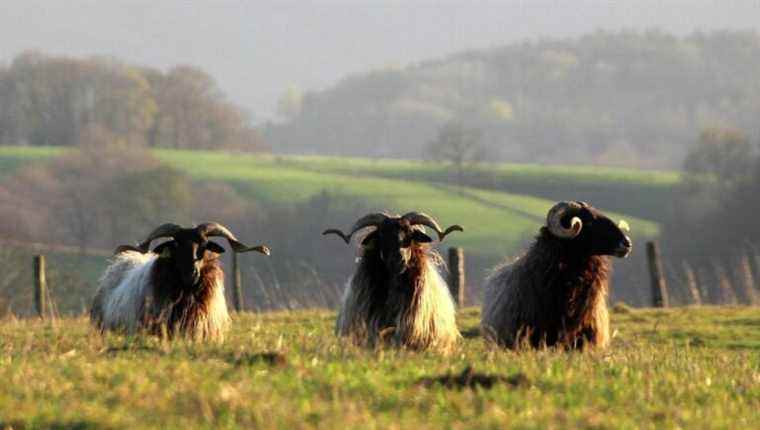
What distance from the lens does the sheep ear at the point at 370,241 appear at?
1463cm

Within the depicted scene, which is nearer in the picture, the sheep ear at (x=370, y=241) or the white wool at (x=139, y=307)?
the sheep ear at (x=370, y=241)

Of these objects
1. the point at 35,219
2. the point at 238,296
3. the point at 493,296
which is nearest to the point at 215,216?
the point at 35,219

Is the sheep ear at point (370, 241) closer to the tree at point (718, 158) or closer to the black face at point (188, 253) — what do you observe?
the black face at point (188, 253)

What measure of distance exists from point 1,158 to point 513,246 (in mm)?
50032

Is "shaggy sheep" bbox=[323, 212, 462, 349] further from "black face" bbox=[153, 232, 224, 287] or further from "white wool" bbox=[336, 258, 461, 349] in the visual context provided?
"black face" bbox=[153, 232, 224, 287]

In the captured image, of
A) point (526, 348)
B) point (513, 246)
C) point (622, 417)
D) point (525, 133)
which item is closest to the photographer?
point (622, 417)

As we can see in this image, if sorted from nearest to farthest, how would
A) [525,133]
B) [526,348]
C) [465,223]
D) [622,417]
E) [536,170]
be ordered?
[622,417] → [526,348] → [465,223] → [536,170] → [525,133]

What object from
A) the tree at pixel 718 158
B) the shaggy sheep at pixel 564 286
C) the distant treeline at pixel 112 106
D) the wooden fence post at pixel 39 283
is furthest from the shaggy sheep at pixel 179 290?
the distant treeline at pixel 112 106

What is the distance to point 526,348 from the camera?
13289 mm

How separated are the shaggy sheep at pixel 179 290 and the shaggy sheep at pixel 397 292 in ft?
5.98

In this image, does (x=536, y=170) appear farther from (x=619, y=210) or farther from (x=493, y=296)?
(x=493, y=296)

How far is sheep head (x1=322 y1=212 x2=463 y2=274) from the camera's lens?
14.3m

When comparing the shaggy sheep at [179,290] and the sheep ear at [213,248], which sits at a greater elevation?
the sheep ear at [213,248]

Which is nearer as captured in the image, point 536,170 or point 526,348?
Result: point 526,348
